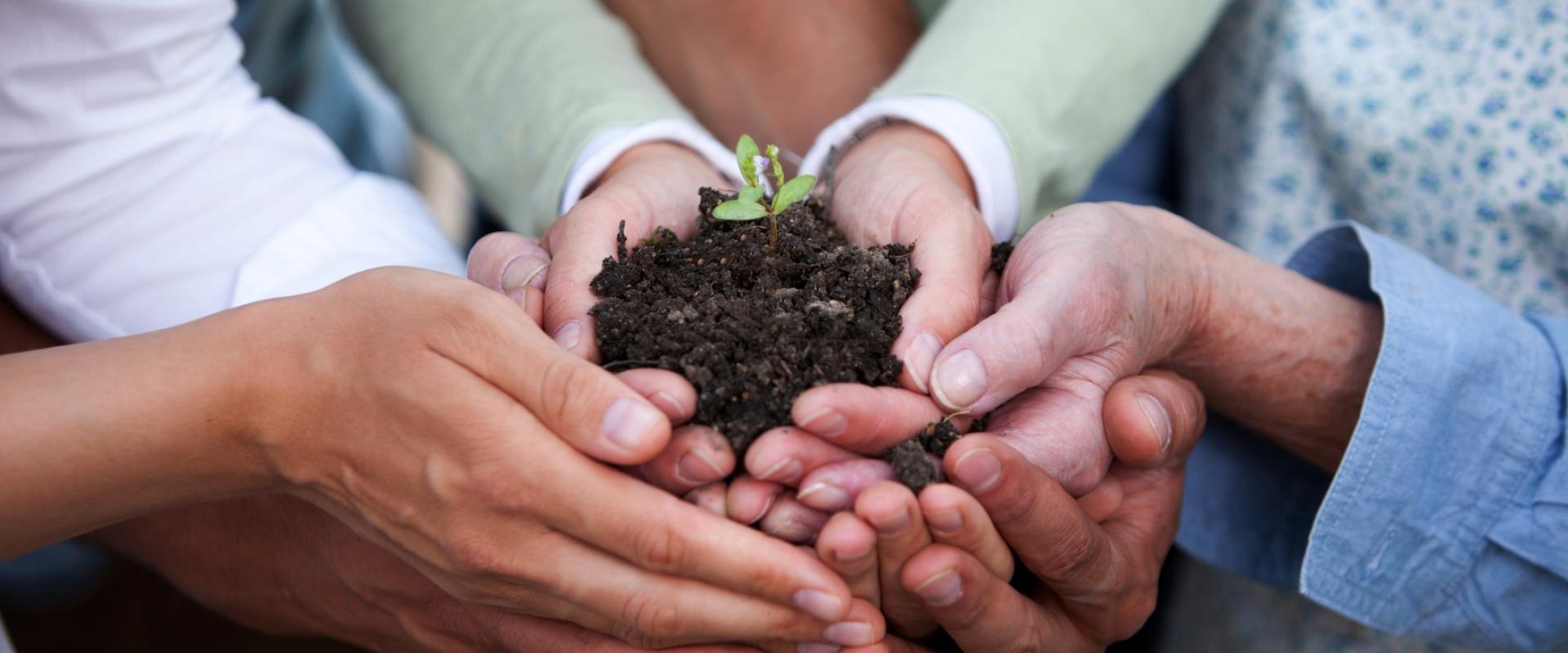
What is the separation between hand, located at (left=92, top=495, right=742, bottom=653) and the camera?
1.37 m

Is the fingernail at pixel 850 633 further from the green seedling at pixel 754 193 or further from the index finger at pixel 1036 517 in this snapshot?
the green seedling at pixel 754 193

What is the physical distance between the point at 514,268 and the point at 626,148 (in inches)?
13.0

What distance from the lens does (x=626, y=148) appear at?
165 centimetres

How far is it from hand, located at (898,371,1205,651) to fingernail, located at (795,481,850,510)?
10 centimetres

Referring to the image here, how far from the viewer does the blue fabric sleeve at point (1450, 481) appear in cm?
144

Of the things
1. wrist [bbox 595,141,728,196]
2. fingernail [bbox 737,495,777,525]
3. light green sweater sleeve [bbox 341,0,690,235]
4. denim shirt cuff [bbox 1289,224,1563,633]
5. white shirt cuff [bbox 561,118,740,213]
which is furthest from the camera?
light green sweater sleeve [bbox 341,0,690,235]

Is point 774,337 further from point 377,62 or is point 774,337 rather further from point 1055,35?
point 377,62

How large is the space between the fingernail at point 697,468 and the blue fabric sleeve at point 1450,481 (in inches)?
34.8

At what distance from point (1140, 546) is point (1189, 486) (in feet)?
1.39

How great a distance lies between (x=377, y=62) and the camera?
218cm

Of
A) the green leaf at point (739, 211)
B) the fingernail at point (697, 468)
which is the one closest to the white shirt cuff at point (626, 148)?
the green leaf at point (739, 211)

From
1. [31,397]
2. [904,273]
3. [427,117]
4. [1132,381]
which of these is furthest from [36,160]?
[1132,381]

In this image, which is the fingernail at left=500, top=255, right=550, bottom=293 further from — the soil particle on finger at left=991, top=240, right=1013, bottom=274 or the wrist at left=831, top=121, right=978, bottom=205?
the soil particle on finger at left=991, top=240, right=1013, bottom=274

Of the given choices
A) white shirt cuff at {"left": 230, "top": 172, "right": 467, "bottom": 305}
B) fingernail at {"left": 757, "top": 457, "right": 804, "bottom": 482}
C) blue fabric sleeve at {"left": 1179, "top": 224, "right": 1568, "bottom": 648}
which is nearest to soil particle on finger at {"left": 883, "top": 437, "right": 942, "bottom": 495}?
fingernail at {"left": 757, "top": 457, "right": 804, "bottom": 482}
